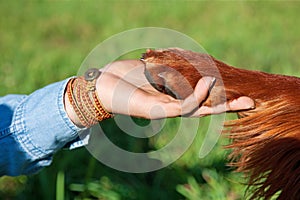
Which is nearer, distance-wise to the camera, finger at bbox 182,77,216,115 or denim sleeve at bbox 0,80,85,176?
finger at bbox 182,77,216,115

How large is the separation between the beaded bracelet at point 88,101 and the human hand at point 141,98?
0.06 feet

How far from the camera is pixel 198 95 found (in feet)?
5.71

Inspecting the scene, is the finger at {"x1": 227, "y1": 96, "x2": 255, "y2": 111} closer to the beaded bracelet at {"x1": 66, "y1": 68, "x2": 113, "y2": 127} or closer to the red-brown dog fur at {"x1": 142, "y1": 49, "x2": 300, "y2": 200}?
the red-brown dog fur at {"x1": 142, "y1": 49, "x2": 300, "y2": 200}

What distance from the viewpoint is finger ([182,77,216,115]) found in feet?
5.67

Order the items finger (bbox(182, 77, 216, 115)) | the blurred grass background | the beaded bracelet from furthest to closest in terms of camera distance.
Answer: the blurred grass background → the beaded bracelet → finger (bbox(182, 77, 216, 115))

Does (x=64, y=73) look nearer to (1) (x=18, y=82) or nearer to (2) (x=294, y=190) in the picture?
(1) (x=18, y=82)

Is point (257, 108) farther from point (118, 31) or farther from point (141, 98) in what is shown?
point (118, 31)

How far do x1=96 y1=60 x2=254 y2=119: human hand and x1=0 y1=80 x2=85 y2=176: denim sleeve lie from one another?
0.16 m

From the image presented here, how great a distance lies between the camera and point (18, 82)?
3.55 meters

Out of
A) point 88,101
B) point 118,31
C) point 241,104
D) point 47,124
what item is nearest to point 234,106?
point 241,104

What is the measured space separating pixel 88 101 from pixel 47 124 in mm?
162

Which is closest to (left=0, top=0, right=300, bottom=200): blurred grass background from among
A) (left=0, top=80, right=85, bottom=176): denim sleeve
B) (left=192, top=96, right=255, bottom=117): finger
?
(left=0, top=80, right=85, bottom=176): denim sleeve

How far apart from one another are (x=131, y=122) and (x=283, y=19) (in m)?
2.95

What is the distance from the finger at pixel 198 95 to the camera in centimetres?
173
